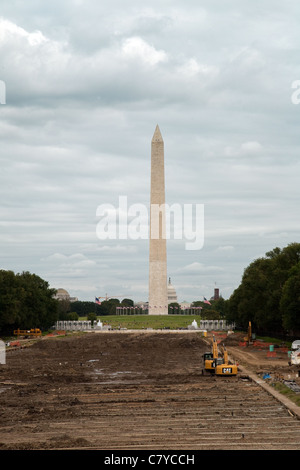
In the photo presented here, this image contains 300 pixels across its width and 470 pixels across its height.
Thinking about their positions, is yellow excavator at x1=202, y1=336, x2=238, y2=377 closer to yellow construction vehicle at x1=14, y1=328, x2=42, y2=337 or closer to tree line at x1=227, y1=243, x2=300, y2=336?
tree line at x1=227, y1=243, x2=300, y2=336

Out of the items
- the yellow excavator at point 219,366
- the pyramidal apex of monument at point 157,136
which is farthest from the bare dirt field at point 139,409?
the pyramidal apex of monument at point 157,136

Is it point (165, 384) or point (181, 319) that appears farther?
point (181, 319)

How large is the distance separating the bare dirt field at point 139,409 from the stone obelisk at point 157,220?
8462 centimetres

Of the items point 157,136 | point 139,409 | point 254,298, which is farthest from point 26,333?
point 139,409

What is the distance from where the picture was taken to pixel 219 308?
189 meters

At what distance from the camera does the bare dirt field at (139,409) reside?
23.3 meters

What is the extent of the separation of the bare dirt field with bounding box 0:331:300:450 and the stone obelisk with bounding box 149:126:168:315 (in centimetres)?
8462

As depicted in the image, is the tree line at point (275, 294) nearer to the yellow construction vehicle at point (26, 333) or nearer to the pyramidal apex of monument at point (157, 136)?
the yellow construction vehicle at point (26, 333)

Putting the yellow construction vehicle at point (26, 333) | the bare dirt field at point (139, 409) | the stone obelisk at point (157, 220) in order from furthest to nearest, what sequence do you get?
the stone obelisk at point (157, 220) → the yellow construction vehicle at point (26, 333) → the bare dirt field at point (139, 409)

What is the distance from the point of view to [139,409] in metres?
30.8

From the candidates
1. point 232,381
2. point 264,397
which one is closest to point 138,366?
point 232,381

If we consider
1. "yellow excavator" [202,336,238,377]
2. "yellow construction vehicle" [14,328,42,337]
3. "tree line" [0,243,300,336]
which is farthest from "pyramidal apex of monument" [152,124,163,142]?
"yellow excavator" [202,336,238,377]

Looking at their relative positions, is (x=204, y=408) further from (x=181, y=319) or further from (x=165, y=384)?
(x=181, y=319)
